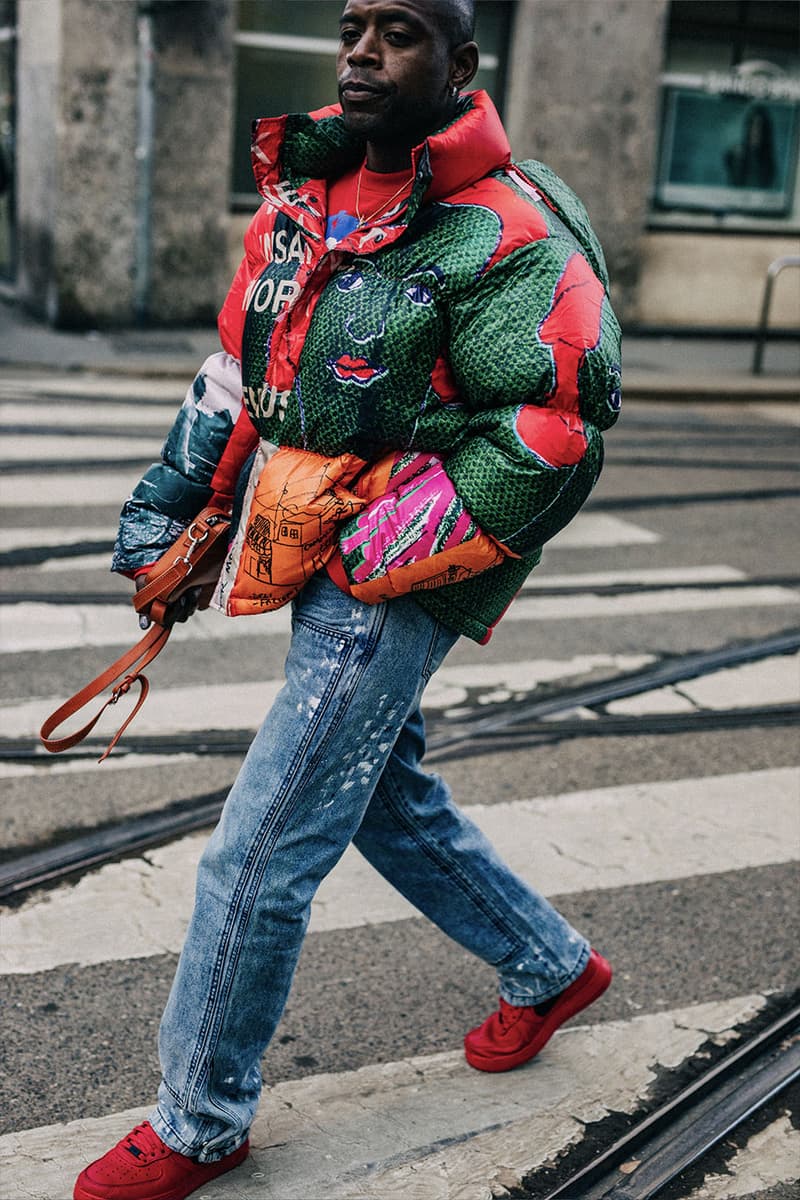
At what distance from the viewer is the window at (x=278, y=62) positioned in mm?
14742

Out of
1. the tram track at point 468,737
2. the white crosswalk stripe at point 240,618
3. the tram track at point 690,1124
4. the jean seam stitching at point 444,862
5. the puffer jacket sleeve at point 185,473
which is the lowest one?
the white crosswalk stripe at point 240,618

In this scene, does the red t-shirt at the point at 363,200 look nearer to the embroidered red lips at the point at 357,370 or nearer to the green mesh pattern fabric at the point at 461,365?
the green mesh pattern fabric at the point at 461,365

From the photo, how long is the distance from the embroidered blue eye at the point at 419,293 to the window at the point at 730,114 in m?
14.8

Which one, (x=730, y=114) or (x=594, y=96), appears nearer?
(x=594, y=96)

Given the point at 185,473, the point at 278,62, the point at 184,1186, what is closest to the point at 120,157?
the point at 278,62

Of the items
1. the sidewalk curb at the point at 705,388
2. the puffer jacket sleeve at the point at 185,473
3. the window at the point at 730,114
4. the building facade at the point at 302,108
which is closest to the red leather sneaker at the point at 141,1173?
the puffer jacket sleeve at the point at 185,473

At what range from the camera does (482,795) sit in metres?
4.49

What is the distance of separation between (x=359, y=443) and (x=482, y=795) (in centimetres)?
226

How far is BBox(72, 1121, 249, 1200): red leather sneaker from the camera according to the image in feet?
8.39

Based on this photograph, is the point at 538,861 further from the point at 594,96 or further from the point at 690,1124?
the point at 594,96

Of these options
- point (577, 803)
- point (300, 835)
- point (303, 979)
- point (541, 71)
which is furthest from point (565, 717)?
point (541, 71)

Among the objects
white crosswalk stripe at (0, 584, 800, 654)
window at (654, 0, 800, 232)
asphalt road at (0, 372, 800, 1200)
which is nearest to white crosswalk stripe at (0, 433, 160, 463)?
asphalt road at (0, 372, 800, 1200)

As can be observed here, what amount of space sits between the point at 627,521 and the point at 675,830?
403cm

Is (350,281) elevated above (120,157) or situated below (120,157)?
above
